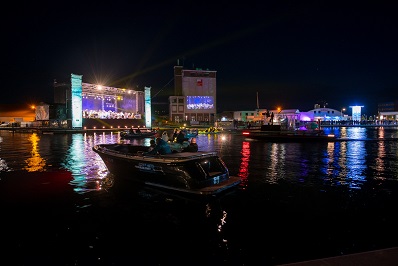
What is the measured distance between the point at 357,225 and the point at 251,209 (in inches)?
90.1

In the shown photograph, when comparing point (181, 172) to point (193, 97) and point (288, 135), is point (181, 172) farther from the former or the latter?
point (193, 97)

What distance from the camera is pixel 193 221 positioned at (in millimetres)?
6473

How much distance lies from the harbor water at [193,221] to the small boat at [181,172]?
0.29 m

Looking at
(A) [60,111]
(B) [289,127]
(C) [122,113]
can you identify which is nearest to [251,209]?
(B) [289,127]

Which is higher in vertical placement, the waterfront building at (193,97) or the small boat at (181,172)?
the waterfront building at (193,97)

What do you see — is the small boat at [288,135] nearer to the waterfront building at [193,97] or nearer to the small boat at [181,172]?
the small boat at [181,172]

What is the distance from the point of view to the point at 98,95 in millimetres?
53281

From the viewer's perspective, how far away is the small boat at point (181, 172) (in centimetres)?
796

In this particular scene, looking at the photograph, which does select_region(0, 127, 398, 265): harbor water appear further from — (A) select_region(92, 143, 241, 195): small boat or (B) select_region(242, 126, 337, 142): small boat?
(B) select_region(242, 126, 337, 142): small boat

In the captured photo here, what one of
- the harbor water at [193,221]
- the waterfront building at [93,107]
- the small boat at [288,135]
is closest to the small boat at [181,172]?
the harbor water at [193,221]

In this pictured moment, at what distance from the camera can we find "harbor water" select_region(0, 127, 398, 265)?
4973 mm

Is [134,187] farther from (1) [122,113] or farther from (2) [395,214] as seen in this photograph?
(1) [122,113]

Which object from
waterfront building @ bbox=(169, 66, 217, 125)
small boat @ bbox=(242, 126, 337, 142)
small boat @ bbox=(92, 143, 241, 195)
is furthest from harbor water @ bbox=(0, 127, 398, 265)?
waterfront building @ bbox=(169, 66, 217, 125)

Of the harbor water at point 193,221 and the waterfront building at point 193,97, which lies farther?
the waterfront building at point 193,97
